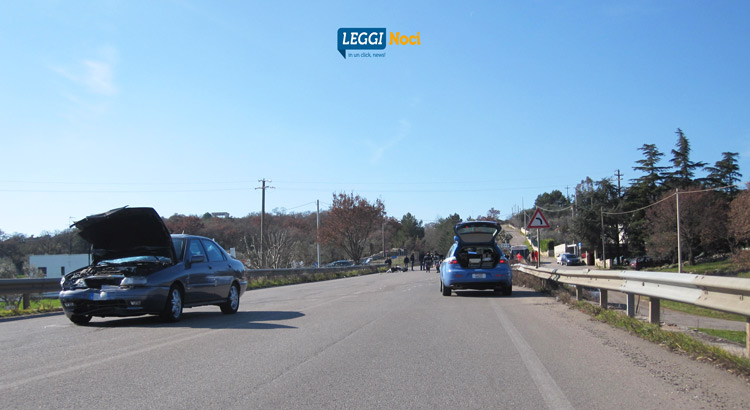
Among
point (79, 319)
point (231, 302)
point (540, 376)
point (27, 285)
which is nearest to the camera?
point (540, 376)

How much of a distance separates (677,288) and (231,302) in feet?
27.4

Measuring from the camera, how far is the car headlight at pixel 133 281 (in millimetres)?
9914

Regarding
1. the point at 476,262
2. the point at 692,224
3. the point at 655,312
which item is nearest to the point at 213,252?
the point at 655,312

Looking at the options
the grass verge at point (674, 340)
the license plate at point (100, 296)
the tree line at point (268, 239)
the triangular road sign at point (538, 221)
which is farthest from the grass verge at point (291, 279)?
the grass verge at point (674, 340)

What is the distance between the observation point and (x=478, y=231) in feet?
58.6

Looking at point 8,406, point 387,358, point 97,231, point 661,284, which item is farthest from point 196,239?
point 661,284

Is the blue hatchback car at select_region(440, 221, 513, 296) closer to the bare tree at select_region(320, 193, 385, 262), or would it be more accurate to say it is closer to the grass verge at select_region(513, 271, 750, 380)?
the grass verge at select_region(513, 271, 750, 380)

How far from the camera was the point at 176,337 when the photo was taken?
8.77 meters

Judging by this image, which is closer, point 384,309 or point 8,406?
point 8,406

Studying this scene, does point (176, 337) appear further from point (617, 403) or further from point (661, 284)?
point (661, 284)

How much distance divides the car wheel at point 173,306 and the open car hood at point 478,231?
30.2ft

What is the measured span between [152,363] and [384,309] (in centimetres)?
711

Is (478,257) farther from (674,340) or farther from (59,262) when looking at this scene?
(59,262)

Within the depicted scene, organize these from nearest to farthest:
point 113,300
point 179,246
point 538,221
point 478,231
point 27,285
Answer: point 113,300, point 179,246, point 27,285, point 478,231, point 538,221
